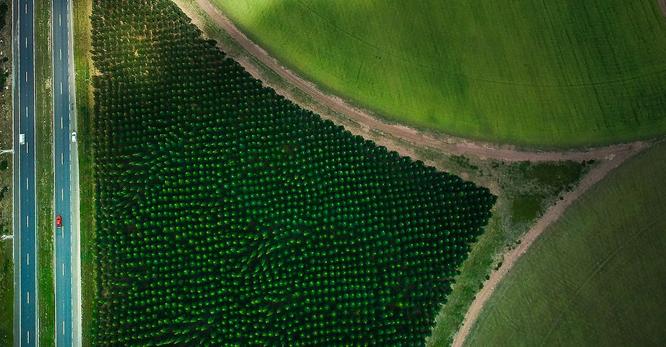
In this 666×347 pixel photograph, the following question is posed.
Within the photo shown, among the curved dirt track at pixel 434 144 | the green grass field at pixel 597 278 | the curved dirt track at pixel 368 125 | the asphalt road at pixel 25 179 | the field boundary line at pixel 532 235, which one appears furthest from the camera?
the curved dirt track at pixel 368 125

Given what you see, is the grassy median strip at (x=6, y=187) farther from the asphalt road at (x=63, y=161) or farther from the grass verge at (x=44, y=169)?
the asphalt road at (x=63, y=161)

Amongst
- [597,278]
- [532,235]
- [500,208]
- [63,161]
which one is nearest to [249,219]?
[63,161]

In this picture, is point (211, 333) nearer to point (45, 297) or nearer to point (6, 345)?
point (45, 297)

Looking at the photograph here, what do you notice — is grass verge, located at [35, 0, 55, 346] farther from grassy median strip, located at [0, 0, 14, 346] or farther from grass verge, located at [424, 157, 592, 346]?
grass verge, located at [424, 157, 592, 346]

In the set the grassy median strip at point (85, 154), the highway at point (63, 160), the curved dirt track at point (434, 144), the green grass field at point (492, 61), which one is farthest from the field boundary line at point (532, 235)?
the highway at point (63, 160)

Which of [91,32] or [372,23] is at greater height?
[372,23]

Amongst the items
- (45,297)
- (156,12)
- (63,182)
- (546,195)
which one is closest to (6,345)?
(45,297)
